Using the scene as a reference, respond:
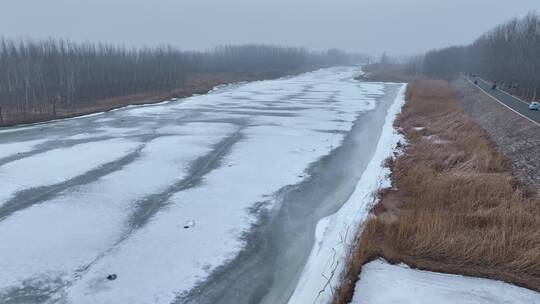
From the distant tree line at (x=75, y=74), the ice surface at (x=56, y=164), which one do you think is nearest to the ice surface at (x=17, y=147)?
the ice surface at (x=56, y=164)

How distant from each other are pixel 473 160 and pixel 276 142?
275 inches

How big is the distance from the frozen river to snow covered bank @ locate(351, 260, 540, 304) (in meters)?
1.23

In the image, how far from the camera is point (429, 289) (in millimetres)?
6309

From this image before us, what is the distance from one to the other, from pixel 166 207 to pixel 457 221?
6215mm

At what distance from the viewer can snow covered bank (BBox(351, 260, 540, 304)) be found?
19.9ft

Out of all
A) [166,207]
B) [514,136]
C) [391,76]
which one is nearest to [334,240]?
[166,207]

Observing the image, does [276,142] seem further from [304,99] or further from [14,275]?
Answer: [304,99]

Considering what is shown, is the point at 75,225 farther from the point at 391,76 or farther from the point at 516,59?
the point at 391,76

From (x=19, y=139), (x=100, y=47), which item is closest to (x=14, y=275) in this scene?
(x=19, y=139)

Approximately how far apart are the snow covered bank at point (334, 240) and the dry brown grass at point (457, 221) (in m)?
0.29

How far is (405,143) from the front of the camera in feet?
54.3

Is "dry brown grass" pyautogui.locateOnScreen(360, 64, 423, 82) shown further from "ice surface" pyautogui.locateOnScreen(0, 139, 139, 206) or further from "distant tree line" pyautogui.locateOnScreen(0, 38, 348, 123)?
"ice surface" pyautogui.locateOnScreen(0, 139, 139, 206)

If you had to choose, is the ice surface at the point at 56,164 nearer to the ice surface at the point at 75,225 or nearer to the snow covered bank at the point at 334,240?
the ice surface at the point at 75,225

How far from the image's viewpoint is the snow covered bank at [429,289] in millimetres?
6055
